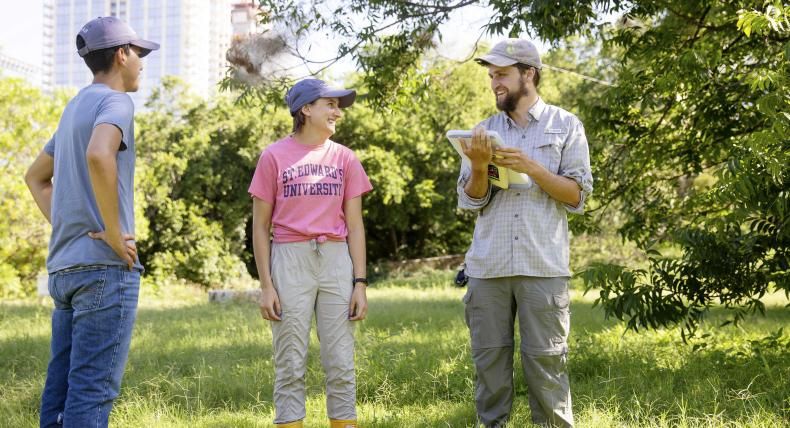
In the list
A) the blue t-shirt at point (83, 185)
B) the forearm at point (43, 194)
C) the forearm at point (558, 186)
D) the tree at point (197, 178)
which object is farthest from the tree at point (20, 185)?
the forearm at point (558, 186)

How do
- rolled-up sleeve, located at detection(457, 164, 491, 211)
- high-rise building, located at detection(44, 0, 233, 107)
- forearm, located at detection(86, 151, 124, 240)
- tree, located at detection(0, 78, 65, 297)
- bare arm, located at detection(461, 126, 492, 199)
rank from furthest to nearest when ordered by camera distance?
high-rise building, located at detection(44, 0, 233, 107), tree, located at detection(0, 78, 65, 297), rolled-up sleeve, located at detection(457, 164, 491, 211), bare arm, located at detection(461, 126, 492, 199), forearm, located at detection(86, 151, 124, 240)

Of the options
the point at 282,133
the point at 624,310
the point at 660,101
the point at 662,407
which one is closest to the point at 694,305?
the point at 624,310

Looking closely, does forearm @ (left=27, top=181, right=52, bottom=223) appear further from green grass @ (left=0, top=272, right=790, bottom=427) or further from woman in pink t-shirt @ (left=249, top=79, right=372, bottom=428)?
green grass @ (left=0, top=272, right=790, bottom=427)

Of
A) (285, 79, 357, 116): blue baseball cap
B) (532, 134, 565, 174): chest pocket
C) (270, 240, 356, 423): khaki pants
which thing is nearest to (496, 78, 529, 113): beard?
(532, 134, 565, 174): chest pocket

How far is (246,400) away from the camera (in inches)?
173

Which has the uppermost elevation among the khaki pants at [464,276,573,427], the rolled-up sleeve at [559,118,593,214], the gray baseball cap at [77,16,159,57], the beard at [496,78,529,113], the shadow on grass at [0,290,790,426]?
the gray baseball cap at [77,16,159,57]

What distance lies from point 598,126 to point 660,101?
76 centimetres

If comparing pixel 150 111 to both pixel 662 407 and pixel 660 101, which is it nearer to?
pixel 660 101

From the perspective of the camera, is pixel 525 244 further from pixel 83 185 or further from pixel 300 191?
pixel 83 185

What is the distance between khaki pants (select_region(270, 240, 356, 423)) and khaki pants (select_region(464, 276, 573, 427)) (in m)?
0.58

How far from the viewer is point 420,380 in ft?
15.1

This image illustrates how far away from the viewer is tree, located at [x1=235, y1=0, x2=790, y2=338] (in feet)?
12.0

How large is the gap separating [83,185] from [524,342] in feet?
6.17

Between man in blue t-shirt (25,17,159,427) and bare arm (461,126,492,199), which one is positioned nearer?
man in blue t-shirt (25,17,159,427)
